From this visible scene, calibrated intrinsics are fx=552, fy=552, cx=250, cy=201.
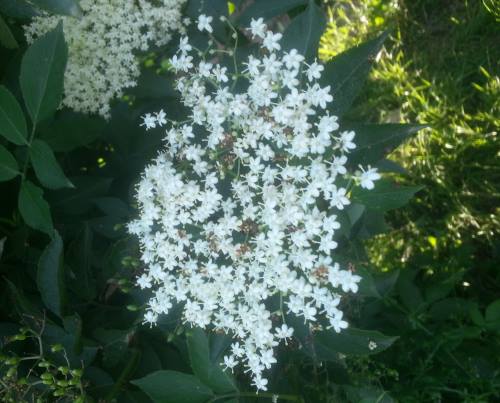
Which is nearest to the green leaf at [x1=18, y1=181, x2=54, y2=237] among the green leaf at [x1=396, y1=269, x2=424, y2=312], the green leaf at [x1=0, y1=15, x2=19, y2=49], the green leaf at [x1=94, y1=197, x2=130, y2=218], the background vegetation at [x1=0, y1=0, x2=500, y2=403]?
the background vegetation at [x1=0, y1=0, x2=500, y2=403]

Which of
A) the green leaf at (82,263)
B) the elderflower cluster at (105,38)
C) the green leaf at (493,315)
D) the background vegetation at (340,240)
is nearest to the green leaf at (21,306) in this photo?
the background vegetation at (340,240)

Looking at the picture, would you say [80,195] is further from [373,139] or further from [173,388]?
[373,139]

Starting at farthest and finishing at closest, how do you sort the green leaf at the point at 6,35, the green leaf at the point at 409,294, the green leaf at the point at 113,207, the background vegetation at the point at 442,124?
the background vegetation at the point at 442,124 < the green leaf at the point at 409,294 < the green leaf at the point at 113,207 < the green leaf at the point at 6,35

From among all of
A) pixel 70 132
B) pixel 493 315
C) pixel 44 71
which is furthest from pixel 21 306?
pixel 493 315

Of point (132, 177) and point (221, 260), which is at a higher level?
point (132, 177)

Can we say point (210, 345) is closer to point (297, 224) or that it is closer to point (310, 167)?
point (297, 224)

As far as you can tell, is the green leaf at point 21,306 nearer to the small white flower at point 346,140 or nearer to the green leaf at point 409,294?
the small white flower at point 346,140

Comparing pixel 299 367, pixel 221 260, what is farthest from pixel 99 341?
pixel 299 367

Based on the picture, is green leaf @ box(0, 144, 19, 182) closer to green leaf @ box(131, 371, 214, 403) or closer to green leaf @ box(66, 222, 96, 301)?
green leaf @ box(66, 222, 96, 301)
